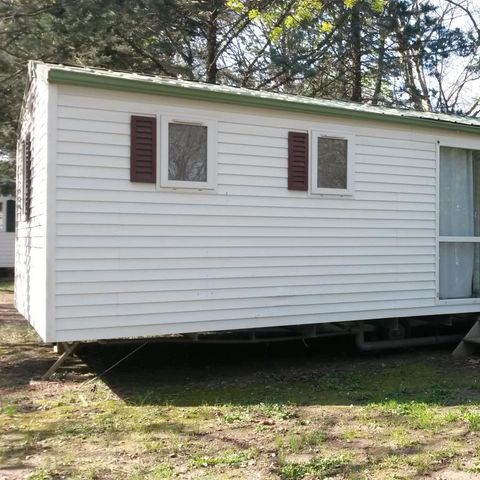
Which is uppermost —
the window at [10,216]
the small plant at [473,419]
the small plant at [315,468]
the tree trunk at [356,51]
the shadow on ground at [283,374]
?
the tree trunk at [356,51]

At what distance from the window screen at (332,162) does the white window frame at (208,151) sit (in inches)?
50.2

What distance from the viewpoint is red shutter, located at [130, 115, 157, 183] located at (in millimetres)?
5809

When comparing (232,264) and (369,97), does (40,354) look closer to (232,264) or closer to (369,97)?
(232,264)

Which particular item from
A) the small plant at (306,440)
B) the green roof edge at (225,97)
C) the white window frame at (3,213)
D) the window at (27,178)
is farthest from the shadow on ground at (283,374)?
the white window frame at (3,213)

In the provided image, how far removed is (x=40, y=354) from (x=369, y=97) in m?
11.1

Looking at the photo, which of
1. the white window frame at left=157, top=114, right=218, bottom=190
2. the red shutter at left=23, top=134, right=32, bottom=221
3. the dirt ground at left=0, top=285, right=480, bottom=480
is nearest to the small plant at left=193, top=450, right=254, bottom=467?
the dirt ground at left=0, top=285, right=480, bottom=480

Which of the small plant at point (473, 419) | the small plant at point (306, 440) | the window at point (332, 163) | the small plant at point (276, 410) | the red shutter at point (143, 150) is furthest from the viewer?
the window at point (332, 163)

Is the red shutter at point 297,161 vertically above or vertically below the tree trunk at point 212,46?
below

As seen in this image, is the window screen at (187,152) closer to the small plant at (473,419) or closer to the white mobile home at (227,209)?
the white mobile home at (227,209)

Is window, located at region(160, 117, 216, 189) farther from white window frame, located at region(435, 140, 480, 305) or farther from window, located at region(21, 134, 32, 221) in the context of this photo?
white window frame, located at region(435, 140, 480, 305)

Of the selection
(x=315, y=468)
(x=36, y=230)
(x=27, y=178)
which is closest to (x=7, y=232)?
(x=27, y=178)

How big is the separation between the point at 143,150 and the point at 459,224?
424 centimetres

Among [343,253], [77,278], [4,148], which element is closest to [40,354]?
[77,278]

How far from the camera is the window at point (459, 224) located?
765 cm
